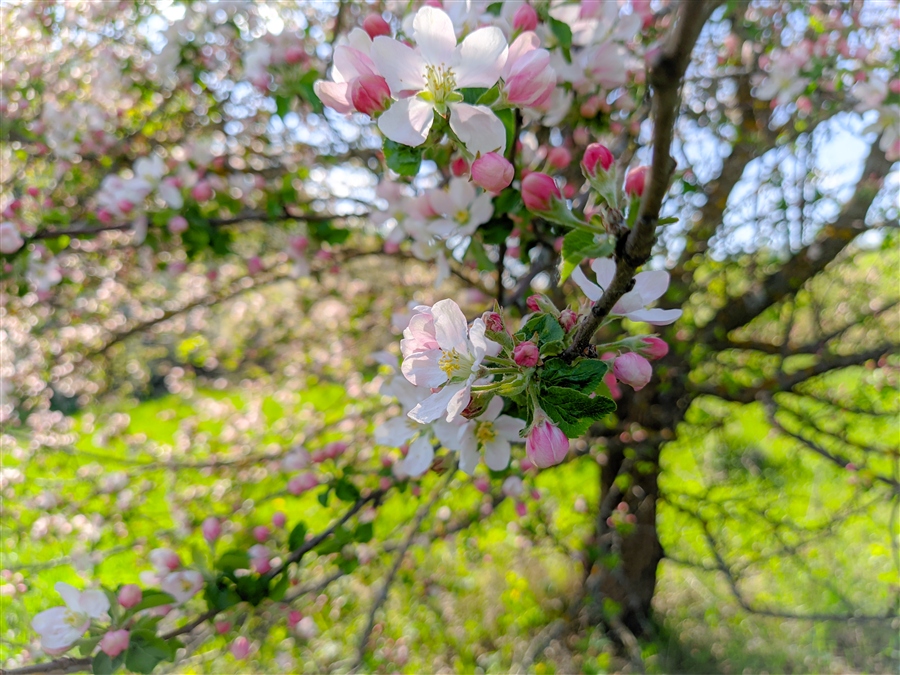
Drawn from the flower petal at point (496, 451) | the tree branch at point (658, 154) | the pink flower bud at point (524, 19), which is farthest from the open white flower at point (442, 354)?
the pink flower bud at point (524, 19)

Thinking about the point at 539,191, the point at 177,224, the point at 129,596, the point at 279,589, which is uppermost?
the point at 177,224

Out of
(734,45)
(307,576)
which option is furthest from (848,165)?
(307,576)

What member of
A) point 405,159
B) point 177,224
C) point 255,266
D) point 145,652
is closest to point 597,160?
point 405,159

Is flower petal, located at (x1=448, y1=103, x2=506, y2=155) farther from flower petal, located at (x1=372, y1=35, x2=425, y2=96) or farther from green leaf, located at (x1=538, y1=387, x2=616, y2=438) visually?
green leaf, located at (x1=538, y1=387, x2=616, y2=438)

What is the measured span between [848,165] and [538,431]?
2.66 meters

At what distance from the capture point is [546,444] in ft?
2.04

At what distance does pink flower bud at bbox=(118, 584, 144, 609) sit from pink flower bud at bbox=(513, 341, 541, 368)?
950 mm

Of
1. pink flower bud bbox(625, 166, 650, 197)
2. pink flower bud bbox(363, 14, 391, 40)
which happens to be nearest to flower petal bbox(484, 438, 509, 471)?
pink flower bud bbox(625, 166, 650, 197)

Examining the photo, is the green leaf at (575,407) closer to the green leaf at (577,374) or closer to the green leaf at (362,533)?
the green leaf at (577,374)

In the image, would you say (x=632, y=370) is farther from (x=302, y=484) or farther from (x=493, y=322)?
(x=302, y=484)

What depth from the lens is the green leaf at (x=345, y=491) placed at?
1342mm

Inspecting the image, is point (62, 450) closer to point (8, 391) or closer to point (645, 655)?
point (8, 391)

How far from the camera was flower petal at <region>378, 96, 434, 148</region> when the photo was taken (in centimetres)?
69

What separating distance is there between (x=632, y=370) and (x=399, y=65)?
1.60 feet
